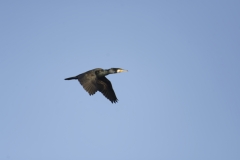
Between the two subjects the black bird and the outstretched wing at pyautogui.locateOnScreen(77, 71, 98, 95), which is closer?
the outstretched wing at pyautogui.locateOnScreen(77, 71, 98, 95)

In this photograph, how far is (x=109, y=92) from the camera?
40531 millimetres

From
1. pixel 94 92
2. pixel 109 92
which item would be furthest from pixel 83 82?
pixel 109 92

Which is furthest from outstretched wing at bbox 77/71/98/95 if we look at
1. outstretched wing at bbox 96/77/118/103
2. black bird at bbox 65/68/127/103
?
outstretched wing at bbox 96/77/118/103

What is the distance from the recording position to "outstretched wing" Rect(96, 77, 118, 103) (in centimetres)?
3995

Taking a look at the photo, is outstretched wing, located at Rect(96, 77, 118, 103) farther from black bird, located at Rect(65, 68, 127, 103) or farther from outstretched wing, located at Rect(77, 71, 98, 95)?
outstretched wing, located at Rect(77, 71, 98, 95)

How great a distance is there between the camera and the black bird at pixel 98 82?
3666 cm

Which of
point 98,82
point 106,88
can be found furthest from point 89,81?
point 106,88

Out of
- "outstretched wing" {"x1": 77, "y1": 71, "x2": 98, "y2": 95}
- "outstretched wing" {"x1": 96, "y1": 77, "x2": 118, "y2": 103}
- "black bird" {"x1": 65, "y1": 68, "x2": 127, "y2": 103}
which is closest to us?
"outstretched wing" {"x1": 77, "y1": 71, "x2": 98, "y2": 95}

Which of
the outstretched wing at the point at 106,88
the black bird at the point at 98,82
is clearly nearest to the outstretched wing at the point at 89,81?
the black bird at the point at 98,82

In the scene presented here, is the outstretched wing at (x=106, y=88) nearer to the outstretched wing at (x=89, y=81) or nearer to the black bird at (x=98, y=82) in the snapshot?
the black bird at (x=98, y=82)

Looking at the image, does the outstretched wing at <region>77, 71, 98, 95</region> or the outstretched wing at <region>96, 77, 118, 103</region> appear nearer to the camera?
the outstretched wing at <region>77, 71, 98, 95</region>

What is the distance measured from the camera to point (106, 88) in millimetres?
40375

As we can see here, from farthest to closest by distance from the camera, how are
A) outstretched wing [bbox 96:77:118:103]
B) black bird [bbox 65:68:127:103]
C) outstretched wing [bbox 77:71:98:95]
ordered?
1. outstretched wing [bbox 96:77:118:103]
2. black bird [bbox 65:68:127:103]
3. outstretched wing [bbox 77:71:98:95]

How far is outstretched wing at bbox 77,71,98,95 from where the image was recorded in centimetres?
3638
